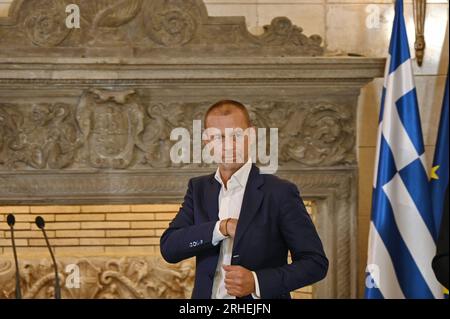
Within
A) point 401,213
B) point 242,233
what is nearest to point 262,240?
point 242,233

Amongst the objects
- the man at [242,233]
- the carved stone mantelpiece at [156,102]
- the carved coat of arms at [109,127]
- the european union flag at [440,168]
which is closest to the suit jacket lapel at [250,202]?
the man at [242,233]

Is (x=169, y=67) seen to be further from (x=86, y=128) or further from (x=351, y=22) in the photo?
(x=351, y=22)

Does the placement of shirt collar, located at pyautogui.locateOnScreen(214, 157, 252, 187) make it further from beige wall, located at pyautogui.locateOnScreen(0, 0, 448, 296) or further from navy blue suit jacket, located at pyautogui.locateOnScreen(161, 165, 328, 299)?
beige wall, located at pyautogui.locateOnScreen(0, 0, 448, 296)

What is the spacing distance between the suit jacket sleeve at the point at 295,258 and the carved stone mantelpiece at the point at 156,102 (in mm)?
2264

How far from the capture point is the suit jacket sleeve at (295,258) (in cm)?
271

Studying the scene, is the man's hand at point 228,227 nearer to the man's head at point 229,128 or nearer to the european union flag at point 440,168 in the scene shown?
the man's head at point 229,128

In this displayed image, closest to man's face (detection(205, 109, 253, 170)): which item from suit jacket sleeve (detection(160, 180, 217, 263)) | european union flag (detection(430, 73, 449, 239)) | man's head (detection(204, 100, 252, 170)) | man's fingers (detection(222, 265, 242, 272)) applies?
man's head (detection(204, 100, 252, 170))

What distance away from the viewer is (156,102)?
16.8 feet

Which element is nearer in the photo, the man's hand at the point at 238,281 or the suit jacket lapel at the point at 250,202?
the man's hand at the point at 238,281

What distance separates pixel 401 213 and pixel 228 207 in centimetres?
189

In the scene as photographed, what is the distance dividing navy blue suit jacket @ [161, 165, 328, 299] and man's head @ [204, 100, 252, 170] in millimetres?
93

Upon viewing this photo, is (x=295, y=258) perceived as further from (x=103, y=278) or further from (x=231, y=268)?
(x=103, y=278)

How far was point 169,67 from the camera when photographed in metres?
4.98
